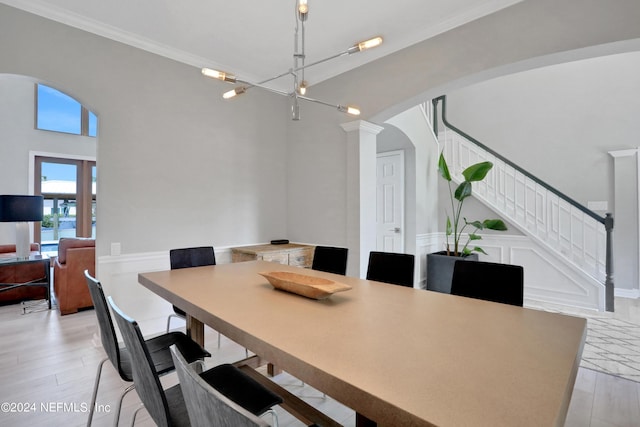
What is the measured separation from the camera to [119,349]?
1.51 meters

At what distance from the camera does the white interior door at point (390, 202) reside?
16.5ft

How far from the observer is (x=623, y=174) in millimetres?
4848

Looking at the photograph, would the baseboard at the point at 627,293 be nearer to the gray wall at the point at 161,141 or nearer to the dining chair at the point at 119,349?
the gray wall at the point at 161,141

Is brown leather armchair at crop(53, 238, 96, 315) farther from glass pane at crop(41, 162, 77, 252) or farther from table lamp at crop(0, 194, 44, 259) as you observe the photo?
glass pane at crop(41, 162, 77, 252)

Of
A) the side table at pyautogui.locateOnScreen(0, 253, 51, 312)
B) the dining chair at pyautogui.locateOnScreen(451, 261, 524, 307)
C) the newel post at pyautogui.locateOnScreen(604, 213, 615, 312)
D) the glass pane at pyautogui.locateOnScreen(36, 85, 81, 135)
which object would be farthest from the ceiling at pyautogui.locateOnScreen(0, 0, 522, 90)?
the glass pane at pyautogui.locateOnScreen(36, 85, 81, 135)

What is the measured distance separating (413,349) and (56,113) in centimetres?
855

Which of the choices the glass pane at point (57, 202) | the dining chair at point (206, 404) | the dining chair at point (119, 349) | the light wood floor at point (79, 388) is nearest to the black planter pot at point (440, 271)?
the light wood floor at point (79, 388)

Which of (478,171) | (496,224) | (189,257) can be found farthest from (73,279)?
(496,224)

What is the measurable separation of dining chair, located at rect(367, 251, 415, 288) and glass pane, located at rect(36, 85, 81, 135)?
7.19m

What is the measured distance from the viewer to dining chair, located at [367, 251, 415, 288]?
225 centimetres

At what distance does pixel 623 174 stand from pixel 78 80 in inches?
287

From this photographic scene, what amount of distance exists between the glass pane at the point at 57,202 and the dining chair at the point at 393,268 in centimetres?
740

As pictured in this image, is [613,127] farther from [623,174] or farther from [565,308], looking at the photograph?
[565,308]

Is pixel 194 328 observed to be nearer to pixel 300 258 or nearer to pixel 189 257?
pixel 189 257
